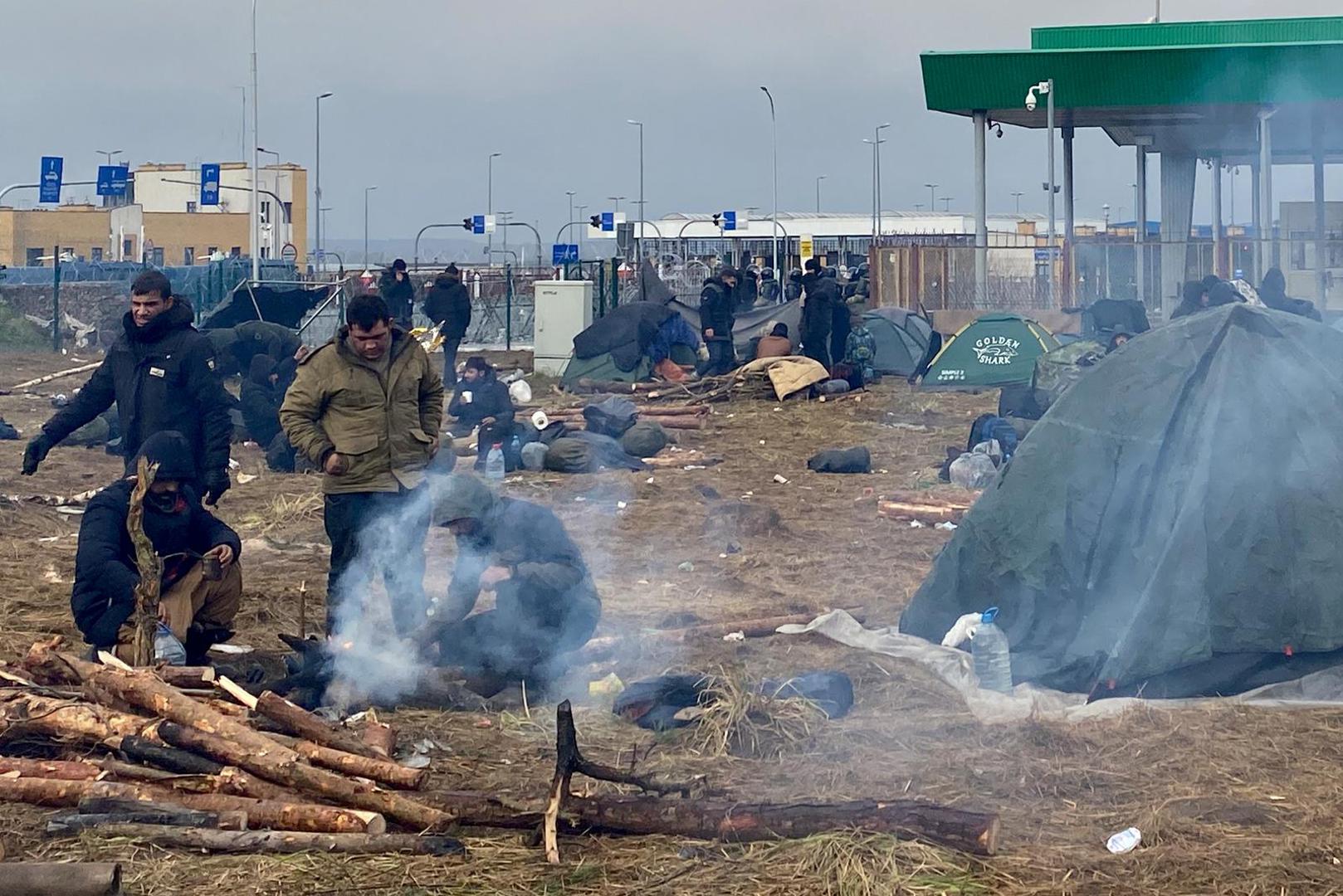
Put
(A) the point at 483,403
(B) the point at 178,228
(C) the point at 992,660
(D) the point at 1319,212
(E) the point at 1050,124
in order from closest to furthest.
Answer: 1. (C) the point at 992,660
2. (A) the point at 483,403
3. (E) the point at 1050,124
4. (D) the point at 1319,212
5. (B) the point at 178,228

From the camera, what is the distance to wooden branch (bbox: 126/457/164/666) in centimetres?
633

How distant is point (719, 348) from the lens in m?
20.8

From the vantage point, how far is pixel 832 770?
231 inches

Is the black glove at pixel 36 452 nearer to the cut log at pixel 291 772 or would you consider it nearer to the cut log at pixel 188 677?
the cut log at pixel 188 677

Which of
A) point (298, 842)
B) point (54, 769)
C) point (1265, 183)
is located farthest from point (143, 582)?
point (1265, 183)

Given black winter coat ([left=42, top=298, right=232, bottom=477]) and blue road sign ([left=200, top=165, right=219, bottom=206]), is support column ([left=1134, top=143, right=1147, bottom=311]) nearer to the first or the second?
black winter coat ([left=42, top=298, right=232, bottom=477])

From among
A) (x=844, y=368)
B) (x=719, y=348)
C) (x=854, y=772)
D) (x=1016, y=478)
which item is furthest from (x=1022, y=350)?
(x=854, y=772)

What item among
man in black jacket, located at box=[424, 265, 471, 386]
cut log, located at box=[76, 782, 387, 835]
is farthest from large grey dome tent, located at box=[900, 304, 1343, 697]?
man in black jacket, located at box=[424, 265, 471, 386]

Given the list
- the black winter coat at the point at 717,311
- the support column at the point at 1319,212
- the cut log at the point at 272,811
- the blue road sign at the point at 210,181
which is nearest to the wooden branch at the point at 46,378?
the black winter coat at the point at 717,311

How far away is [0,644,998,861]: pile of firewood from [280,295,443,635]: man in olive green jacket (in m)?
1.48

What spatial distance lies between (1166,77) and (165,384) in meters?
21.8

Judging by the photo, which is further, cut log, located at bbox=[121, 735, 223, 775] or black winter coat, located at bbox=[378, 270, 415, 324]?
black winter coat, located at bbox=[378, 270, 415, 324]

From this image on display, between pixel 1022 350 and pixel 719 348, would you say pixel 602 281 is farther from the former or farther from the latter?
pixel 1022 350

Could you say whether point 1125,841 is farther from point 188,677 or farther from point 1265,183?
Answer: point 1265,183
